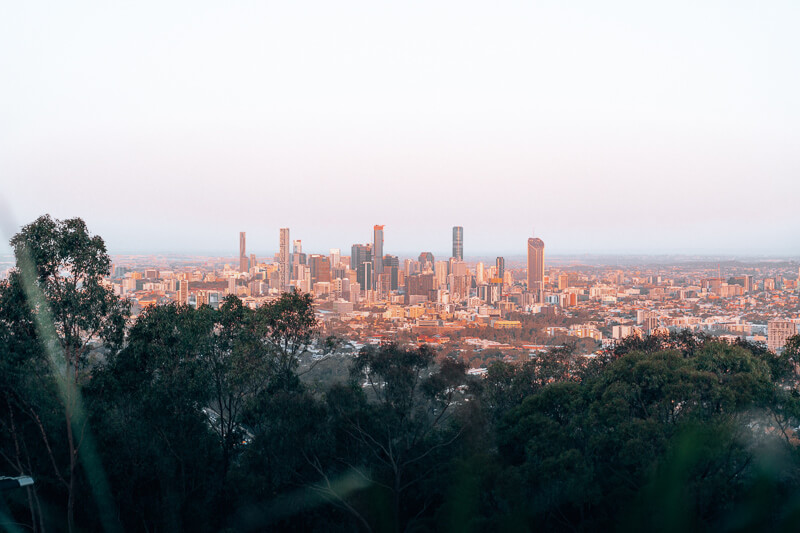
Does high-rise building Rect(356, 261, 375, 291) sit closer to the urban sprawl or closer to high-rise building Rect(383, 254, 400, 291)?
the urban sprawl

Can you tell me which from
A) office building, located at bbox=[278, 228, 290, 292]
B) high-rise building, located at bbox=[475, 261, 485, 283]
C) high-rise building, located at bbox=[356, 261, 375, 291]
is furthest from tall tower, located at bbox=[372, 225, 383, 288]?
high-rise building, located at bbox=[475, 261, 485, 283]

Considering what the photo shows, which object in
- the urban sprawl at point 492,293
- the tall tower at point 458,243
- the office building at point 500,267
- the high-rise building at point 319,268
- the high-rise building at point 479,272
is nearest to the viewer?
the urban sprawl at point 492,293

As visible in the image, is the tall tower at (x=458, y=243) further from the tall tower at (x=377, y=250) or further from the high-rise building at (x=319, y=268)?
the high-rise building at (x=319, y=268)

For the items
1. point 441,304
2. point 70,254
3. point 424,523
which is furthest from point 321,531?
point 441,304

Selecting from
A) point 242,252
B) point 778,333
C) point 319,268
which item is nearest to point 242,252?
point 242,252

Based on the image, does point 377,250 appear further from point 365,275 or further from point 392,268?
point 365,275

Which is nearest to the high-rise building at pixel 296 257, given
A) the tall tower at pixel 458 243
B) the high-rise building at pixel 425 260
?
the high-rise building at pixel 425 260
